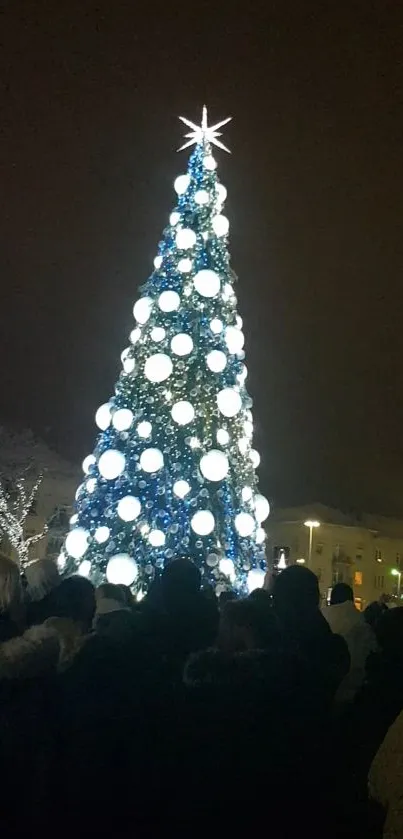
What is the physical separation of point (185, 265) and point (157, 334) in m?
1.12

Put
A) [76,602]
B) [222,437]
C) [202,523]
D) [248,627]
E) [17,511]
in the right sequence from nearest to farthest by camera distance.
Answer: [248,627], [76,602], [202,523], [222,437], [17,511]

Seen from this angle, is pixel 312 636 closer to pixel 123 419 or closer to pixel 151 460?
pixel 151 460

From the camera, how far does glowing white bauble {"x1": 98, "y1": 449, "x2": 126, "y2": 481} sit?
11148 millimetres

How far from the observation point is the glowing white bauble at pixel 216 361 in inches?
457

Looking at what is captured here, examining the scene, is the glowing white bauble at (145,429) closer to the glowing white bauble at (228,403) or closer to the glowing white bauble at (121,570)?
the glowing white bauble at (228,403)

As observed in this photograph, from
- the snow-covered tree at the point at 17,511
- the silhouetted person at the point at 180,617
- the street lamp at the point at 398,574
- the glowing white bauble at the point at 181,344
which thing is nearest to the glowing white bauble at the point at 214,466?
the glowing white bauble at the point at 181,344

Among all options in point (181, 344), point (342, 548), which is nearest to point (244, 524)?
point (181, 344)

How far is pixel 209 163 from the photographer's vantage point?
1272cm

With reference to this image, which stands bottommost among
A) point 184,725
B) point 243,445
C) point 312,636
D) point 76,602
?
point 184,725

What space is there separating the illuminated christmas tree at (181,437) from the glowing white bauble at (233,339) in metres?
0.02

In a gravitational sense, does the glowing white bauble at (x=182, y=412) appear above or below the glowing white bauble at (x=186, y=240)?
below

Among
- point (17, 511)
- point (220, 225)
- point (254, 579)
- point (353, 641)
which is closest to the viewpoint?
point (353, 641)

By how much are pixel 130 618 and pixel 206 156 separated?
944cm

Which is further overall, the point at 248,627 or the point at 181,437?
the point at 181,437
